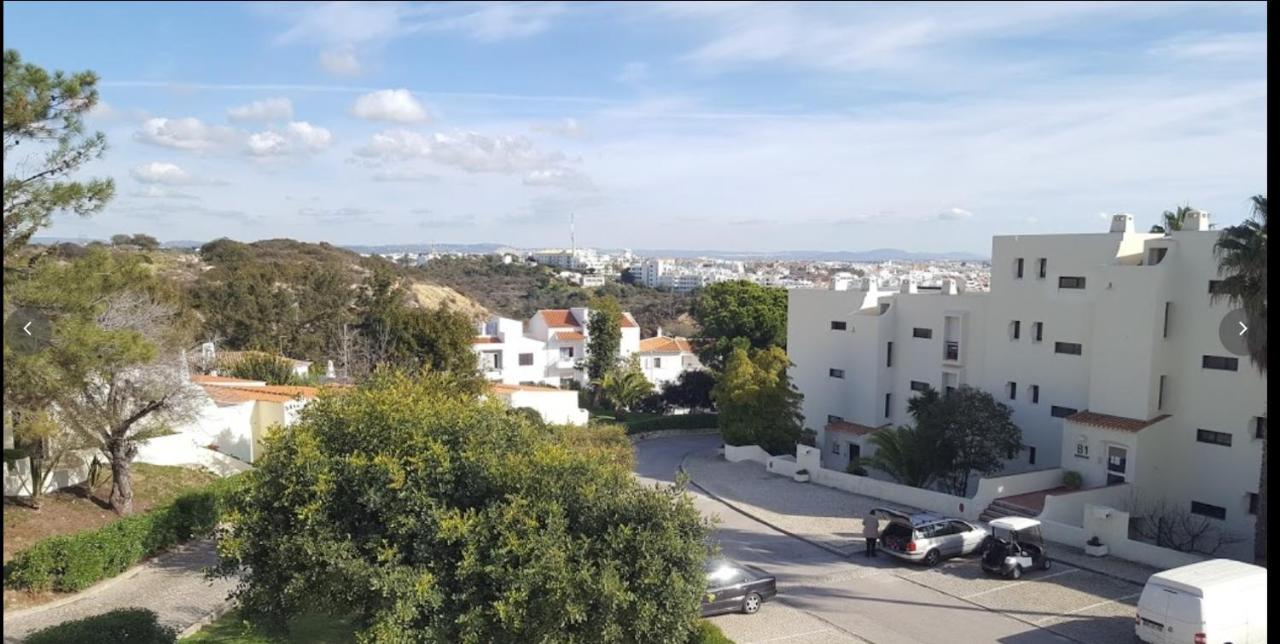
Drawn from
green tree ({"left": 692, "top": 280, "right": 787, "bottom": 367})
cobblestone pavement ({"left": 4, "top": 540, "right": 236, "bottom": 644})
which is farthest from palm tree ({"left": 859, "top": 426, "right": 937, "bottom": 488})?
cobblestone pavement ({"left": 4, "top": 540, "right": 236, "bottom": 644})

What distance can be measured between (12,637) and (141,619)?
9.20 ft

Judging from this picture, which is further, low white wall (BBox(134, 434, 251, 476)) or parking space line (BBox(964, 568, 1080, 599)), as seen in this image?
low white wall (BBox(134, 434, 251, 476))

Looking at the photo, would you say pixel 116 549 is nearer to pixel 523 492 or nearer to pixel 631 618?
pixel 523 492

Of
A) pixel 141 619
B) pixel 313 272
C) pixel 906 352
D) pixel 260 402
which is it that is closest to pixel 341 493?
pixel 141 619

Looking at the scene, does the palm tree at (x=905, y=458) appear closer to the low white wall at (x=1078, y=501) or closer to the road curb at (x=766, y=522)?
the low white wall at (x=1078, y=501)

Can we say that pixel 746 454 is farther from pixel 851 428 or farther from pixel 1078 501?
pixel 1078 501

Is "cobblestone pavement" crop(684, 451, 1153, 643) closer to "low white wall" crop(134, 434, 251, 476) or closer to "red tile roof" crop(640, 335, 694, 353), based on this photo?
"low white wall" crop(134, 434, 251, 476)

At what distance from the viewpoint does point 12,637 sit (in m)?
13.4

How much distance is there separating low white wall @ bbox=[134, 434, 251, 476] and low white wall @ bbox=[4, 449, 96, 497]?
268 centimetres

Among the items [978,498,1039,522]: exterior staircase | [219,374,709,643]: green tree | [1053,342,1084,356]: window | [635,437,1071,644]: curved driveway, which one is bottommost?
[635,437,1071,644]: curved driveway

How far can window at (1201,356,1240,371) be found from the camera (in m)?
24.1

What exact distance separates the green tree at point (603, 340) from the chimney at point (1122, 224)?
29.1 metres

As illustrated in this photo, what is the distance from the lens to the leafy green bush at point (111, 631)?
453 inches

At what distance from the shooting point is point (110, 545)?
17438 mm
